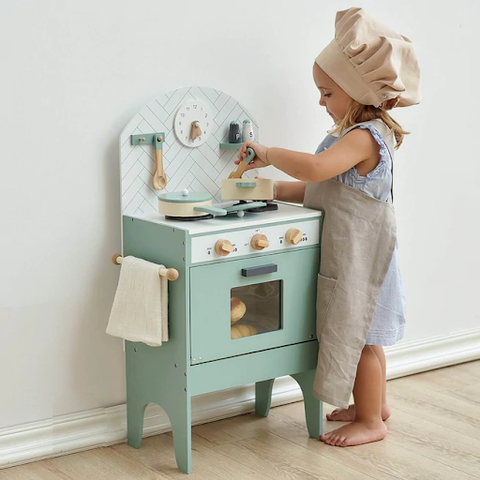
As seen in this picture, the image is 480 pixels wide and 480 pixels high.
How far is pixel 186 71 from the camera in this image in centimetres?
205

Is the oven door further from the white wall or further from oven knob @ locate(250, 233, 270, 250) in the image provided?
the white wall

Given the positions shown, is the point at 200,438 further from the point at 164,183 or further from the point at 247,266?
the point at 164,183

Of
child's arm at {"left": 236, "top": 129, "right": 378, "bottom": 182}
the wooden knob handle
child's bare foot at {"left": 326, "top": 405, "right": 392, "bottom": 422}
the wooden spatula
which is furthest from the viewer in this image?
child's bare foot at {"left": 326, "top": 405, "right": 392, "bottom": 422}

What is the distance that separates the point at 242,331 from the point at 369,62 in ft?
2.30

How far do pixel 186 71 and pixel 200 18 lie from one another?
0.14 meters

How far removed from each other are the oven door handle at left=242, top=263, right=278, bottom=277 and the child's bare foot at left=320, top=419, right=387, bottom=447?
49 cm

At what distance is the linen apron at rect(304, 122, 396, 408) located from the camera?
1.95 meters

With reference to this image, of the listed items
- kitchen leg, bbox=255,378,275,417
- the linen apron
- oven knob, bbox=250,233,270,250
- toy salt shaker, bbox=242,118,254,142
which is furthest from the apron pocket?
toy salt shaker, bbox=242,118,254,142

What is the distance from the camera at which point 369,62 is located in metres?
1.86

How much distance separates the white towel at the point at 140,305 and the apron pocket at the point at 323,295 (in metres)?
0.40

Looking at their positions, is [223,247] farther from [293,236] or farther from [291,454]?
[291,454]

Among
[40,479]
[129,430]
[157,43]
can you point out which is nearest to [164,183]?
[157,43]

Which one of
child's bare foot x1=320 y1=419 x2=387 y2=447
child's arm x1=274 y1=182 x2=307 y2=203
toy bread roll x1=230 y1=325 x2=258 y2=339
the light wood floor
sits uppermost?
child's arm x1=274 y1=182 x2=307 y2=203

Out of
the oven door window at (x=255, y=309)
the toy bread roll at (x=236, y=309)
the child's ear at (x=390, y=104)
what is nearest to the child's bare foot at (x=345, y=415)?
the oven door window at (x=255, y=309)
